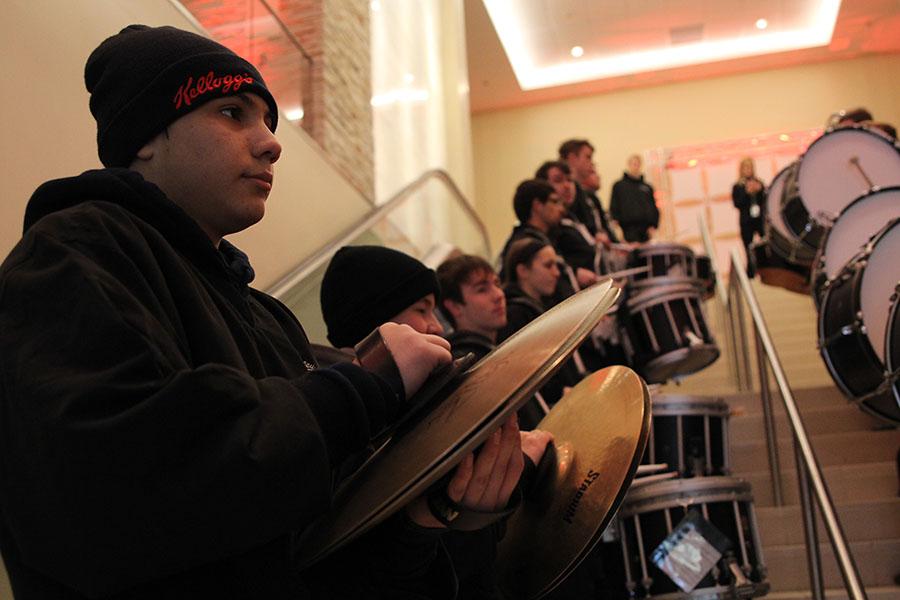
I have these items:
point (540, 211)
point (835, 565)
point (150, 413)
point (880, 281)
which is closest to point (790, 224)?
point (540, 211)

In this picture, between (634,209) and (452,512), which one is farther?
(634,209)

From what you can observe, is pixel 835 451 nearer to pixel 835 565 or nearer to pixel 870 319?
pixel 835 565

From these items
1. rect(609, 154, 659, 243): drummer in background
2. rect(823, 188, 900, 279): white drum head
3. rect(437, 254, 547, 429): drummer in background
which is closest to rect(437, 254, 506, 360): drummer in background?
rect(437, 254, 547, 429): drummer in background

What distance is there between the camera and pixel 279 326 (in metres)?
1.61

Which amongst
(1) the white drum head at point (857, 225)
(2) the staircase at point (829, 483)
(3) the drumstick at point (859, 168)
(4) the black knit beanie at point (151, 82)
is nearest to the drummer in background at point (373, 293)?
(4) the black knit beanie at point (151, 82)

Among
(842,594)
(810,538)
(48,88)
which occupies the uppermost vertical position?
(48,88)

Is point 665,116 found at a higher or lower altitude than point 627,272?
higher

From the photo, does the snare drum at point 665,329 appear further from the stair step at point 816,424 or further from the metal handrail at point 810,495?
the metal handrail at point 810,495

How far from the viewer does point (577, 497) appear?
167cm

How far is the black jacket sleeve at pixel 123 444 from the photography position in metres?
1.00

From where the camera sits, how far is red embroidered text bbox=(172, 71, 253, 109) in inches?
59.4

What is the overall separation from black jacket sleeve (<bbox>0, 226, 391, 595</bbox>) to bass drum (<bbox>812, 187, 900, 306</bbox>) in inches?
163

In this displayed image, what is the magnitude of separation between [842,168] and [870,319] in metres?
2.47

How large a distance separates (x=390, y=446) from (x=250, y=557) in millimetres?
237
